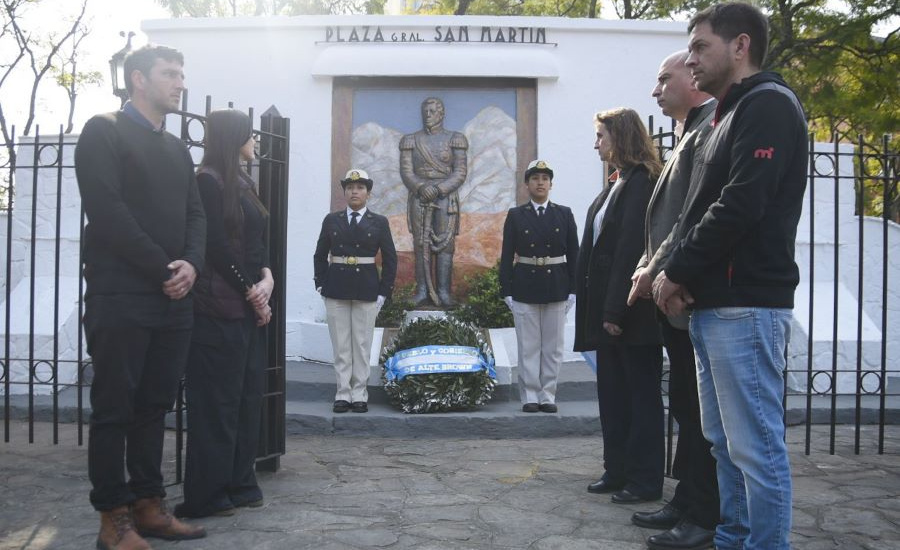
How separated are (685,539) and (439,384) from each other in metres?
3.47

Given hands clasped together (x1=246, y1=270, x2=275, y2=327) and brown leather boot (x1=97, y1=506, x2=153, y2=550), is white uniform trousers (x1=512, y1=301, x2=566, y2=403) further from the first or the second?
brown leather boot (x1=97, y1=506, x2=153, y2=550)

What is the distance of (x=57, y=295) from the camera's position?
576cm

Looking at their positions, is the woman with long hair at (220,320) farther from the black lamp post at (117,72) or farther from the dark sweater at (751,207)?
the black lamp post at (117,72)

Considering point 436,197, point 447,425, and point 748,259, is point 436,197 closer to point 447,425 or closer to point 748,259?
point 447,425

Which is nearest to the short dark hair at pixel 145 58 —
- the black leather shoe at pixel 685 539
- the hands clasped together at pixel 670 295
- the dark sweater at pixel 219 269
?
the dark sweater at pixel 219 269

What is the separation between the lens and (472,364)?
695 cm

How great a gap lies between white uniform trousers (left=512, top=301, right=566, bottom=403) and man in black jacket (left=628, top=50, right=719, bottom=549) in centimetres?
305

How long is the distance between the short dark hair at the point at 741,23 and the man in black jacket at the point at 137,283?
2243 mm

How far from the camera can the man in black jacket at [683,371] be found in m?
3.42

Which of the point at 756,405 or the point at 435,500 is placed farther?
the point at 435,500

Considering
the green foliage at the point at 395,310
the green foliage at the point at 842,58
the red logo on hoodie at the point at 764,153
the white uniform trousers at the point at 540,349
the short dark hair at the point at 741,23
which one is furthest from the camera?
the green foliage at the point at 842,58

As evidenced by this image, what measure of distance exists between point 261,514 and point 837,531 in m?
2.67

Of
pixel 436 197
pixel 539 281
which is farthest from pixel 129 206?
pixel 436 197

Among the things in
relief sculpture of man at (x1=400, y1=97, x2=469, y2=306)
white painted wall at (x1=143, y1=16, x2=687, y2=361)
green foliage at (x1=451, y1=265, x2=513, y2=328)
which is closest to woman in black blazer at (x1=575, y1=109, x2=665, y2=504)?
green foliage at (x1=451, y1=265, x2=513, y2=328)
